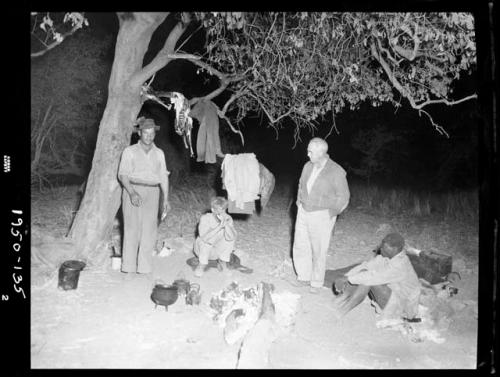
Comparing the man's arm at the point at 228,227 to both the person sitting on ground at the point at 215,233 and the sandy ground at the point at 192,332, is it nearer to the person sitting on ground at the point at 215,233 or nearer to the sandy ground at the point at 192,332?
the person sitting on ground at the point at 215,233

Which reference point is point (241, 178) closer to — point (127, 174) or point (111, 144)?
point (127, 174)

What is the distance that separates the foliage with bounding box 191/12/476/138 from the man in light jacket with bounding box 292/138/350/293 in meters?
1.54

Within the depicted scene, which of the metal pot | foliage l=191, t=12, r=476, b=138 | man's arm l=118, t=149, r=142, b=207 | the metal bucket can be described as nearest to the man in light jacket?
foliage l=191, t=12, r=476, b=138

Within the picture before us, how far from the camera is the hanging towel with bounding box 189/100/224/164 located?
6.95 metres

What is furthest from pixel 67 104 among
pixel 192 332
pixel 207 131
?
pixel 192 332

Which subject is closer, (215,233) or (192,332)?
(192,332)

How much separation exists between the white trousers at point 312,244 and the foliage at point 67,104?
7905 mm

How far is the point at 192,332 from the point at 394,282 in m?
2.51

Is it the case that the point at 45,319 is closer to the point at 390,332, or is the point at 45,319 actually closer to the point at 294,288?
the point at 294,288

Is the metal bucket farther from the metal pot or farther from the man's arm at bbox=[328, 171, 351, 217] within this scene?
the man's arm at bbox=[328, 171, 351, 217]

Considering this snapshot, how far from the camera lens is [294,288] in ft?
20.6

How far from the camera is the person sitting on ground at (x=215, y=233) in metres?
6.47

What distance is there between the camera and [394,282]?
16.9 ft
